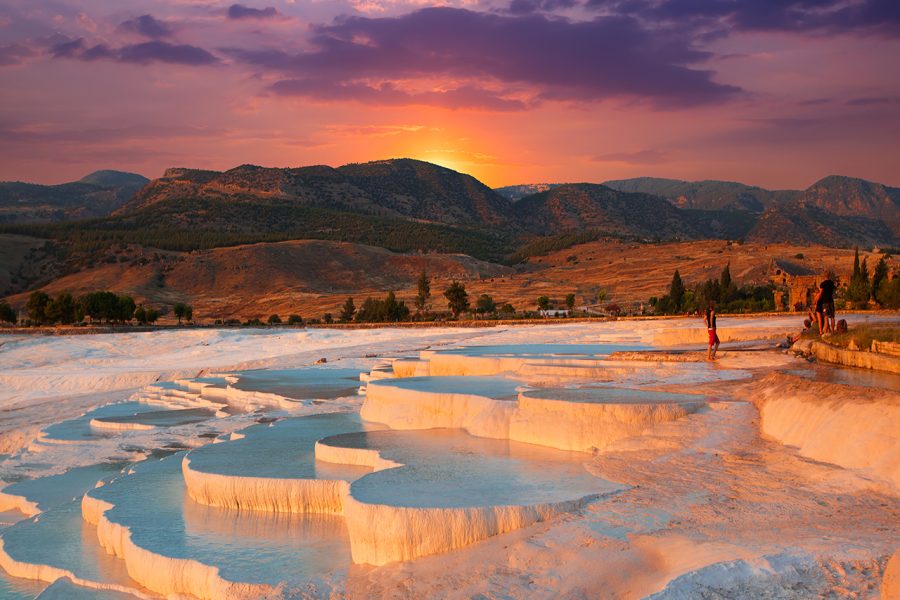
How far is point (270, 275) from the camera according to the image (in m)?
99.2

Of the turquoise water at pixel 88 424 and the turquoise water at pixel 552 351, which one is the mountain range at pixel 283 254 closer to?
the turquoise water at pixel 552 351

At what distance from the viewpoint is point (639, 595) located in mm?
6387

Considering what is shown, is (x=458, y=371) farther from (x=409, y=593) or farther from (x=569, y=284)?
(x=569, y=284)

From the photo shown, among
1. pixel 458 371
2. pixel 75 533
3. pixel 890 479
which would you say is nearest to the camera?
pixel 890 479

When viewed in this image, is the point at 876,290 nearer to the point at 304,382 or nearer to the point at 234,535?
the point at 304,382

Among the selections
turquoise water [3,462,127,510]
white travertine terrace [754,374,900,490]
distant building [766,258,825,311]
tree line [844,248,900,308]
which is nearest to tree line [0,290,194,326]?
distant building [766,258,825,311]

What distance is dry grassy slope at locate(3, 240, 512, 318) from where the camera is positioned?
87.9 m

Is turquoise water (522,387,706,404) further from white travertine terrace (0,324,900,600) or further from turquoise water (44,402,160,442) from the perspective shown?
turquoise water (44,402,160,442)

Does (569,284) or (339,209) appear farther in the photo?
(339,209)

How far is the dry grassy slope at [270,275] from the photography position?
8788cm

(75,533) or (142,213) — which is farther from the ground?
(142,213)

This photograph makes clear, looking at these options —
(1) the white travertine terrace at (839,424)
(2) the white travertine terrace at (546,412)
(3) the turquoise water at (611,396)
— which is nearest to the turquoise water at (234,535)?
(2) the white travertine terrace at (546,412)

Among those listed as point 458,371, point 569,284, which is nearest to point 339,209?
point 569,284

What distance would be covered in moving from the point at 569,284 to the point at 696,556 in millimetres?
81919
